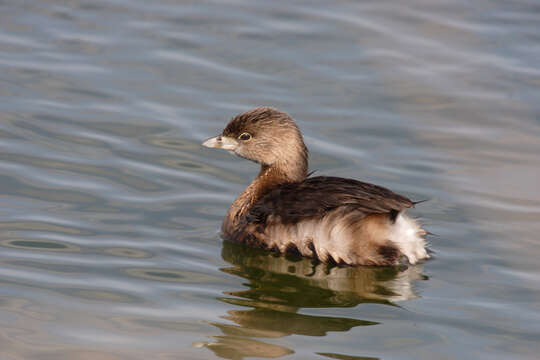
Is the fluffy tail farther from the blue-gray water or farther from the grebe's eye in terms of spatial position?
the grebe's eye

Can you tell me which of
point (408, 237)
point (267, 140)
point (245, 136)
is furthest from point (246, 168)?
point (408, 237)

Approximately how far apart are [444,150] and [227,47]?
332cm

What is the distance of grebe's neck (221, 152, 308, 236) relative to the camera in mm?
Result: 7664

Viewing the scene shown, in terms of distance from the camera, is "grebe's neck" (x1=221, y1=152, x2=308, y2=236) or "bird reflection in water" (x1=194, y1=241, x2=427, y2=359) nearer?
"bird reflection in water" (x1=194, y1=241, x2=427, y2=359)

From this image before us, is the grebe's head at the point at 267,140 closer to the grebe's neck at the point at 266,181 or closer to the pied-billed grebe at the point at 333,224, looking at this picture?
the grebe's neck at the point at 266,181

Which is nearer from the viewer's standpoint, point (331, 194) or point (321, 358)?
point (321, 358)

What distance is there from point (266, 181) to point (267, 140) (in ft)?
1.05

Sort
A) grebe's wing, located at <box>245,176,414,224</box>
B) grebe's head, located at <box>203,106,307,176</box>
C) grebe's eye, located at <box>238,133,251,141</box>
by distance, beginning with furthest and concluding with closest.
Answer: grebe's eye, located at <box>238,133,251,141</box> < grebe's head, located at <box>203,106,307,176</box> < grebe's wing, located at <box>245,176,414,224</box>

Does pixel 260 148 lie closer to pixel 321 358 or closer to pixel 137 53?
pixel 321 358

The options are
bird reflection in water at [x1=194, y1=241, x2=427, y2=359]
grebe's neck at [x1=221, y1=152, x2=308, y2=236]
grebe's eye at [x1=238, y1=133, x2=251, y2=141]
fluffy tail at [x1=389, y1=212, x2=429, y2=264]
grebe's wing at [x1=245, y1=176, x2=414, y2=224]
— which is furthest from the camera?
grebe's eye at [x1=238, y1=133, x2=251, y2=141]

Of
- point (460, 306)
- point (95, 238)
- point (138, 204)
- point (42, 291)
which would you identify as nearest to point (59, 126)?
point (138, 204)

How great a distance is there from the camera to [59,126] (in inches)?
370

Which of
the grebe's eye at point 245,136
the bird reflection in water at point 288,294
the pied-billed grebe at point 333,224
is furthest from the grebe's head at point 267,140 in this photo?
the bird reflection in water at point 288,294

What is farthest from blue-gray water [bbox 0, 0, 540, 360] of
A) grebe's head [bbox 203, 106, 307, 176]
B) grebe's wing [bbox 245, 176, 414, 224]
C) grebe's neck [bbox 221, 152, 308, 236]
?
grebe's head [bbox 203, 106, 307, 176]
